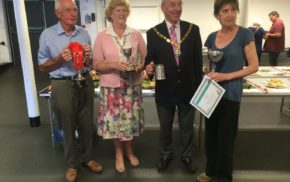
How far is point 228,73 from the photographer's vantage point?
200cm

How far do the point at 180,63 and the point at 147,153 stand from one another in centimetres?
116

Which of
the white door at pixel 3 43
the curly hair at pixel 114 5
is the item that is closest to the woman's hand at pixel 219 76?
the curly hair at pixel 114 5

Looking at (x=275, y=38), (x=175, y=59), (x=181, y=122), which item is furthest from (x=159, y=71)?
(x=275, y=38)

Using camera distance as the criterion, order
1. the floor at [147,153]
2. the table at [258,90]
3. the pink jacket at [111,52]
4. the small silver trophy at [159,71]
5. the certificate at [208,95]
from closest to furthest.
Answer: the certificate at [208,95] < the small silver trophy at [159,71] < the pink jacket at [111,52] < the floor at [147,153] < the table at [258,90]

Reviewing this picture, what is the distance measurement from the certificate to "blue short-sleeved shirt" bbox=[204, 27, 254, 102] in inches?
3.0

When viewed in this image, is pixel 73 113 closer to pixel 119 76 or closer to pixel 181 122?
pixel 119 76

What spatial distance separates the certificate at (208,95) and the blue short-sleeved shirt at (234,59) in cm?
8

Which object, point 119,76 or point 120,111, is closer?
point 119,76

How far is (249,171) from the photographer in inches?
105

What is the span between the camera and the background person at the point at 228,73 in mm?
1935

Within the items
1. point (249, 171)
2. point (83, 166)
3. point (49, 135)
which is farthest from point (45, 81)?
point (249, 171)

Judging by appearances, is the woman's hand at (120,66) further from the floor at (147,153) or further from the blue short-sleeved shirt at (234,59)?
the floor at (147,153)

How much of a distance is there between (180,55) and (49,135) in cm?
209

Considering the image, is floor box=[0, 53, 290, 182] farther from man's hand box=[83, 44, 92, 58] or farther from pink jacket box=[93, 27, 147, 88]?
Answer: man's hand box=[83, 44, 92, 58]
